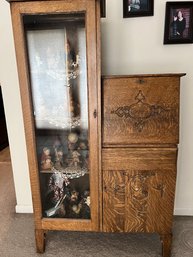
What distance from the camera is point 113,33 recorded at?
166cm

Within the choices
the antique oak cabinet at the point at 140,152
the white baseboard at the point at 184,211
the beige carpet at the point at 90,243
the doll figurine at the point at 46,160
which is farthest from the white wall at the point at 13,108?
the white baseboard at the point at 184,211

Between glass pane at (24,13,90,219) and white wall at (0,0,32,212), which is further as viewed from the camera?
white wall at (0,0,32,212)

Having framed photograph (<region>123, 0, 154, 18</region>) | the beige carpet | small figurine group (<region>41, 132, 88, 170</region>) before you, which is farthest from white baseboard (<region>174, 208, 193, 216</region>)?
framed photograph (<region>123, 0, 154, 18</region>)

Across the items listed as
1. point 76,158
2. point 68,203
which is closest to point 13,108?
point 76,158

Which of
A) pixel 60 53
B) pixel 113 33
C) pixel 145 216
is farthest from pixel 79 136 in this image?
pixel 113 33

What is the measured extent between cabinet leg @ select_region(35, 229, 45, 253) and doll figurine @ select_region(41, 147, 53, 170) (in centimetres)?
44

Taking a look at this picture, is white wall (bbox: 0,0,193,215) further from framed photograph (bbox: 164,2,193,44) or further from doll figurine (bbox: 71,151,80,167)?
doll figurine (bbox: 71,151,80,167)

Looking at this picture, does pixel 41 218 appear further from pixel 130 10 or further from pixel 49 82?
pixel 130 10

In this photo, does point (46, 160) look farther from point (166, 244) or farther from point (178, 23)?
point (178, 23)

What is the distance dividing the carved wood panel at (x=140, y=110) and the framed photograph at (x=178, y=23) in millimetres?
495

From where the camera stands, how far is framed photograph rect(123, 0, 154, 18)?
5.16 ft

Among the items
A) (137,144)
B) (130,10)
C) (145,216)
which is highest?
(130,10)

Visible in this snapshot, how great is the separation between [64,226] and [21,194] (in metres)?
0.68

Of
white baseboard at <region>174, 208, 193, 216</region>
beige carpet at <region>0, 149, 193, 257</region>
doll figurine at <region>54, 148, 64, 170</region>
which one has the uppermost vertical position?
doll figurine at <region>54, 148, 64, 170</region>
